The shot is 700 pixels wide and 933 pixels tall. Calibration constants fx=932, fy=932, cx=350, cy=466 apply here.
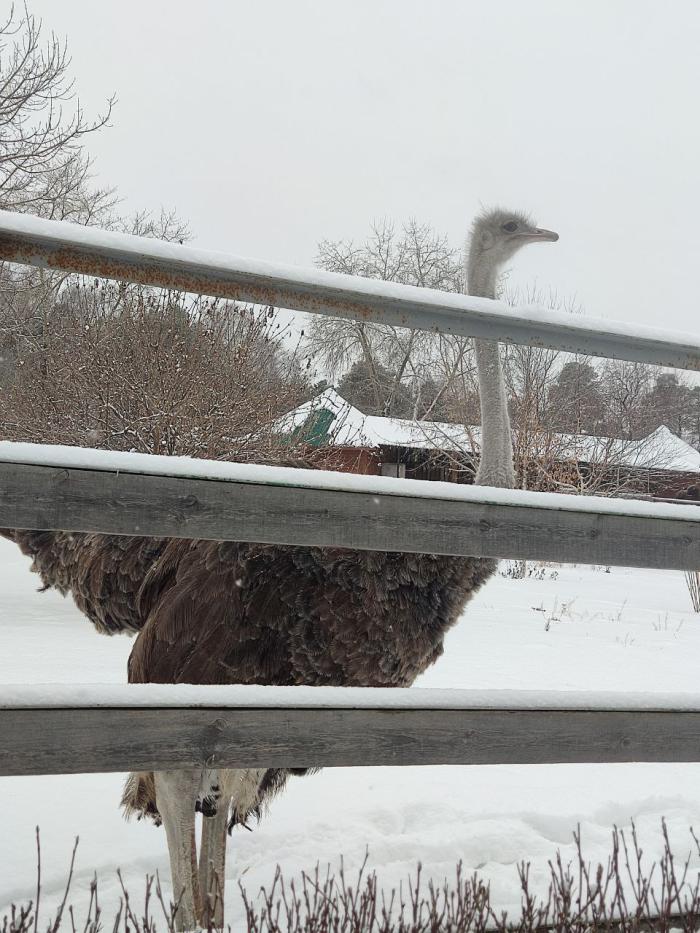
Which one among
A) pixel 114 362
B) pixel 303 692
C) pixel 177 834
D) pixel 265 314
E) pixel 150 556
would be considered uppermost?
pixel 265 314

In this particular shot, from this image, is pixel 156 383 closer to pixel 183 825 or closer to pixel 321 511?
pixel 183 825

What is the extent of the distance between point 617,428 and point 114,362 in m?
15.4

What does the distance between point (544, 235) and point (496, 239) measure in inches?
13.9

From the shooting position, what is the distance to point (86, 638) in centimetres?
649

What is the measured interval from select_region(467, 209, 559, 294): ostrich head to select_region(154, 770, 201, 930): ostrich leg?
86.5 inches

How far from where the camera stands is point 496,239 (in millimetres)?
3830

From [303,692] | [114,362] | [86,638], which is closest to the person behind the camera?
[303,692]

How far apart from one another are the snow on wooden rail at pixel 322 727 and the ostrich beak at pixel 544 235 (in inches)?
100

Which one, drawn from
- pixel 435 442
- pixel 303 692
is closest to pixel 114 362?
pixel 303 692

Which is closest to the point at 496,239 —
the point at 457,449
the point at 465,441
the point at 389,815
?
the point at 389,815

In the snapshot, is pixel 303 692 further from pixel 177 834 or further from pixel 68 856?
pixel 68 856

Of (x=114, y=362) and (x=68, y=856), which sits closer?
(x=68, y=856)

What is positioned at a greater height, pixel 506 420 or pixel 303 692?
pixel 506 420

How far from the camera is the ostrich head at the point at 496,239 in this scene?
3.78 m
